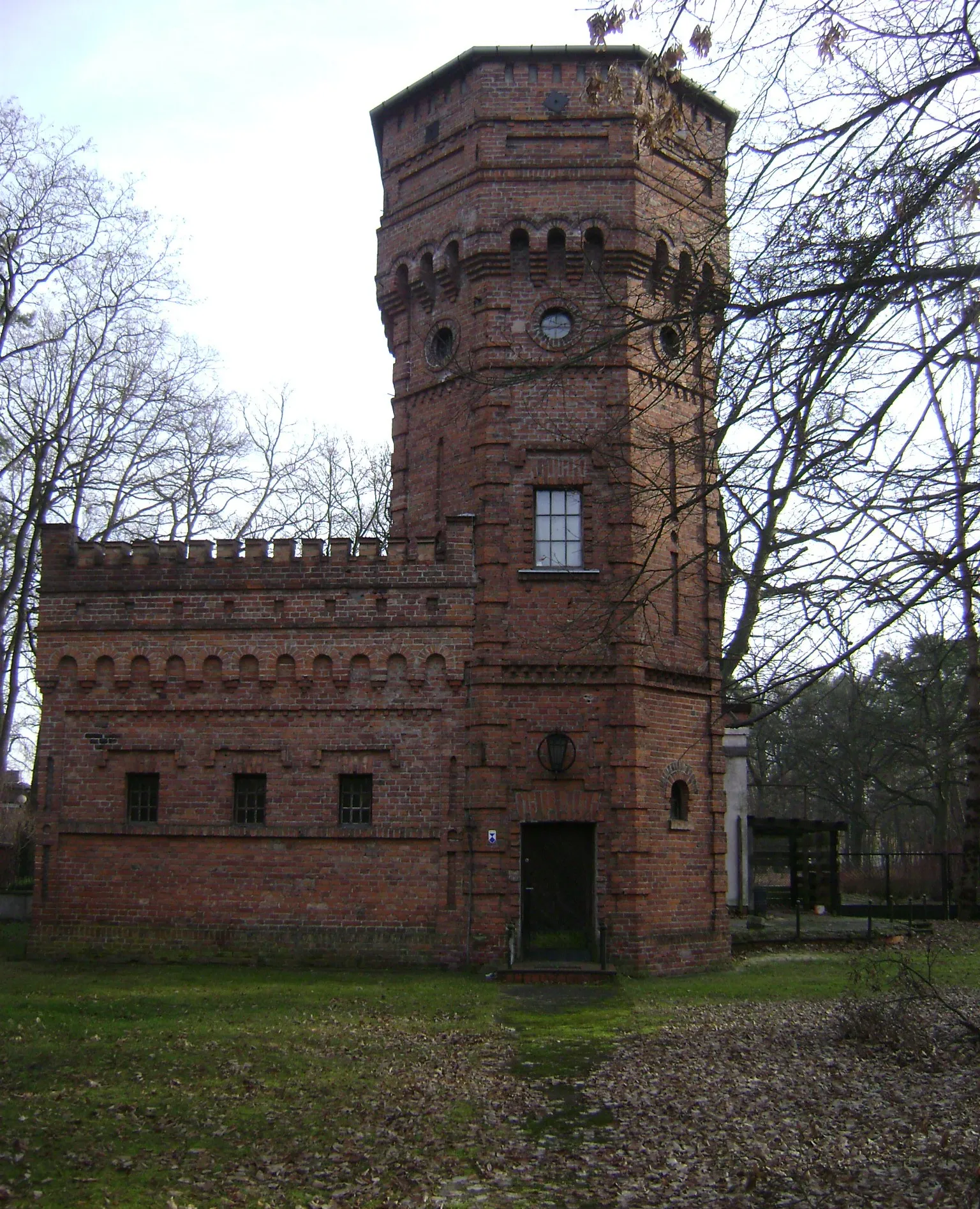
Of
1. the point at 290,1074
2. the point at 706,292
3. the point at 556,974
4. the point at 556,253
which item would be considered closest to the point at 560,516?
the point at 556,253

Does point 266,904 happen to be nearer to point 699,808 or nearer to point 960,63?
point 699,808

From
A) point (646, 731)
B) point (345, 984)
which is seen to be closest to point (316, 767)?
point (345, 984)

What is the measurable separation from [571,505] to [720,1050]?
8466 millimetres

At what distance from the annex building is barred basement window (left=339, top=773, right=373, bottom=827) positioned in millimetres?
41

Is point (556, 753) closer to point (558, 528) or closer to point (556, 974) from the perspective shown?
point (556, 974)

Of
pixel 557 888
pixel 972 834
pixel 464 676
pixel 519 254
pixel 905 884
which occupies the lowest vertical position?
pixel 905 884

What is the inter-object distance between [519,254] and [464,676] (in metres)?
6.67

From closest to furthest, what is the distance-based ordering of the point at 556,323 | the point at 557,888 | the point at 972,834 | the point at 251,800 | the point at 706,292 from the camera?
the point at 706,292, the point at 557,888, the point at 251,800, the point at 556,323, the point at 972,834

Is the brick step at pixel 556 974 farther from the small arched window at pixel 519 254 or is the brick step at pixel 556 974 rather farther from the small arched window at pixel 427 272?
the small arched window at pixel 427 272

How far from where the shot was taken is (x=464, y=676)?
16.7 meters

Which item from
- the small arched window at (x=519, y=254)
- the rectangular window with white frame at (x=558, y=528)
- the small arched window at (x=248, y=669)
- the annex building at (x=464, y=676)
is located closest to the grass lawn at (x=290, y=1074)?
the annex building at (x=464, y=676)

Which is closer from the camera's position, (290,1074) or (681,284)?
(681,284)

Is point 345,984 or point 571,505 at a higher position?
point 571,505

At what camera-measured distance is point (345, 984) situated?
14.8 metres
